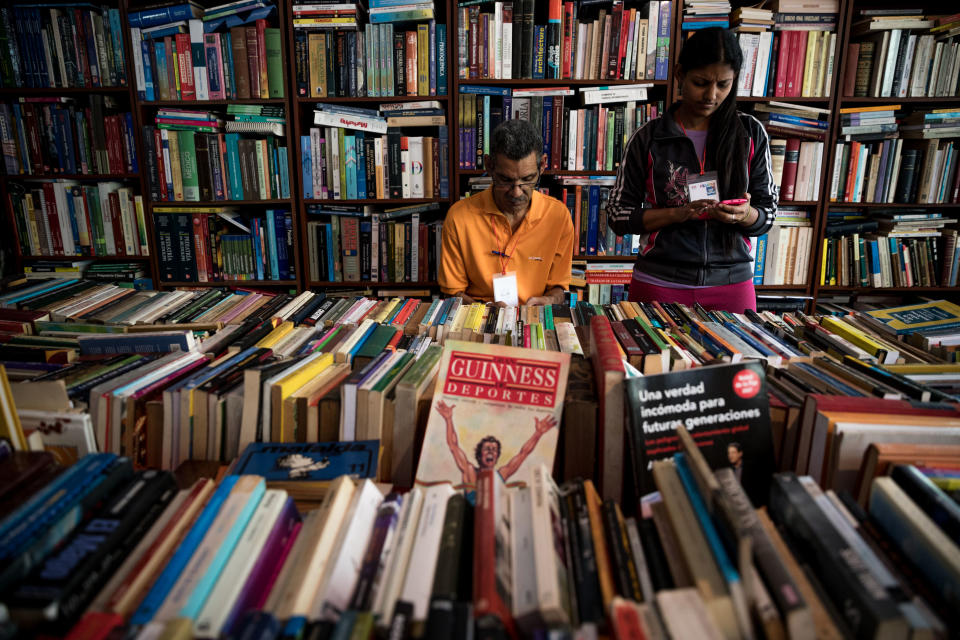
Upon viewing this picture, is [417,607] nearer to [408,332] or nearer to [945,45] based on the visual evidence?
[408,332]

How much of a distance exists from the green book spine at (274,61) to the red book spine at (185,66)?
41 cm

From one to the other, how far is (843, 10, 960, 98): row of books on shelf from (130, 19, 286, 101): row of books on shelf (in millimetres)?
2958

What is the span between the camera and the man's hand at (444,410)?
3.22 feet

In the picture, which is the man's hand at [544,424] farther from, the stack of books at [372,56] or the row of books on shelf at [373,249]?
the stack of books at [372,56]

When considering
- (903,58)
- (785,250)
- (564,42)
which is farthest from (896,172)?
(564,42)

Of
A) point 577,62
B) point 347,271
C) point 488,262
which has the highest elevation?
point 577,62

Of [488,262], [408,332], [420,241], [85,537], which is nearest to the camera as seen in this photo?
[85,537]

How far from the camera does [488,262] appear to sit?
7.67 feet

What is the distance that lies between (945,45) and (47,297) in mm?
3980

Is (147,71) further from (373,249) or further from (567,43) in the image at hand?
(567,43)

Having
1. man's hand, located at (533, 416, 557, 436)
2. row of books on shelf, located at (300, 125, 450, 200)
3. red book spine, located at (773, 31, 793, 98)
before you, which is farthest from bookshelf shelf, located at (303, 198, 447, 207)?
man's hand, located at (533, 416, 557, 436)

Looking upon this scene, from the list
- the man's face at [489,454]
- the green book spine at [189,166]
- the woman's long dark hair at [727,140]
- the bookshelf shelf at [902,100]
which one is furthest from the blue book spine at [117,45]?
the bookshelf shelf at [902,100]

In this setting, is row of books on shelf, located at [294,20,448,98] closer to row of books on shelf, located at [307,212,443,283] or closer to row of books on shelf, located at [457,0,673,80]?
row of books on shelf, located at [457,0,673,80]

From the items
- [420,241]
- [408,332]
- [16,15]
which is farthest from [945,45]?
[16,15]
